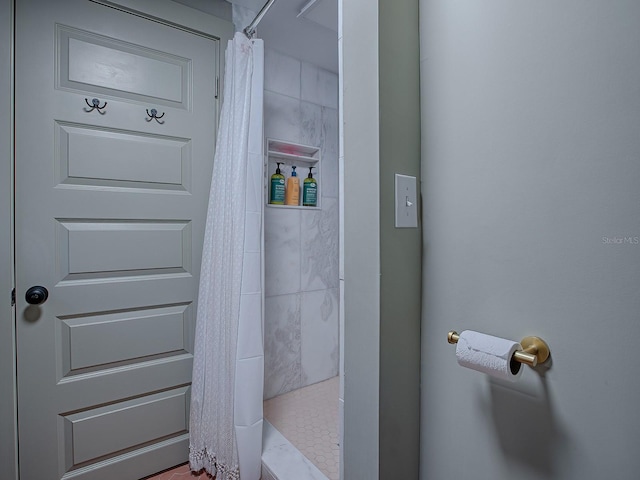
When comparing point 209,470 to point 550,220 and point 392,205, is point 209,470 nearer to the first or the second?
point 392,205

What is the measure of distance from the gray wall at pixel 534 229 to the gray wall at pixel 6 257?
1.43 metres

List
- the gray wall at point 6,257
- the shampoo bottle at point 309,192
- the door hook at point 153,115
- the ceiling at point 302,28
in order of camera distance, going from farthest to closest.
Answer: the shampoo bottle at point 309,192
the ceiling at point 302,28
the door hook at point 153,115
the gray wall at point 6,257

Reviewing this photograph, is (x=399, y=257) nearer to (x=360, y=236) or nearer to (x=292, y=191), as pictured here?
(x=360, y=236)

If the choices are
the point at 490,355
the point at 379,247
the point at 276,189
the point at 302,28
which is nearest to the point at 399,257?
the point at 379,247

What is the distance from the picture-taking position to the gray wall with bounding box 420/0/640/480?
0.53 m

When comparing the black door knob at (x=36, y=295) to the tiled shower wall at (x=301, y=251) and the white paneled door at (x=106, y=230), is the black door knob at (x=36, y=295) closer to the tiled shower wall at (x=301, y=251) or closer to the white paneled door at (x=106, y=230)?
the white paneled door at (x=106, y=230)

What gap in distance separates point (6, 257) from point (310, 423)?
60.1 inches

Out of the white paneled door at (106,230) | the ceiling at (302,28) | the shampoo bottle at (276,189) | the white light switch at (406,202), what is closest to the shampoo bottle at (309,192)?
the shampoo bottle at (276,189)

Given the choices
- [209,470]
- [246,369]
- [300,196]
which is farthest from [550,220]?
[209,470]

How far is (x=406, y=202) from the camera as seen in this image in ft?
2.52

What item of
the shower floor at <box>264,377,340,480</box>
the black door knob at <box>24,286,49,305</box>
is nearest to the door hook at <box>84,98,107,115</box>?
the black door knob at <box>24,286,49,305</box>

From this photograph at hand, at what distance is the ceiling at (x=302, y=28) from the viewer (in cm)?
145

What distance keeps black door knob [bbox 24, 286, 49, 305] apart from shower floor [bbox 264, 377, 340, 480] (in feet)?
3.91

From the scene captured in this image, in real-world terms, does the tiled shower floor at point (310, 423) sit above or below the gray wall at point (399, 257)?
below
